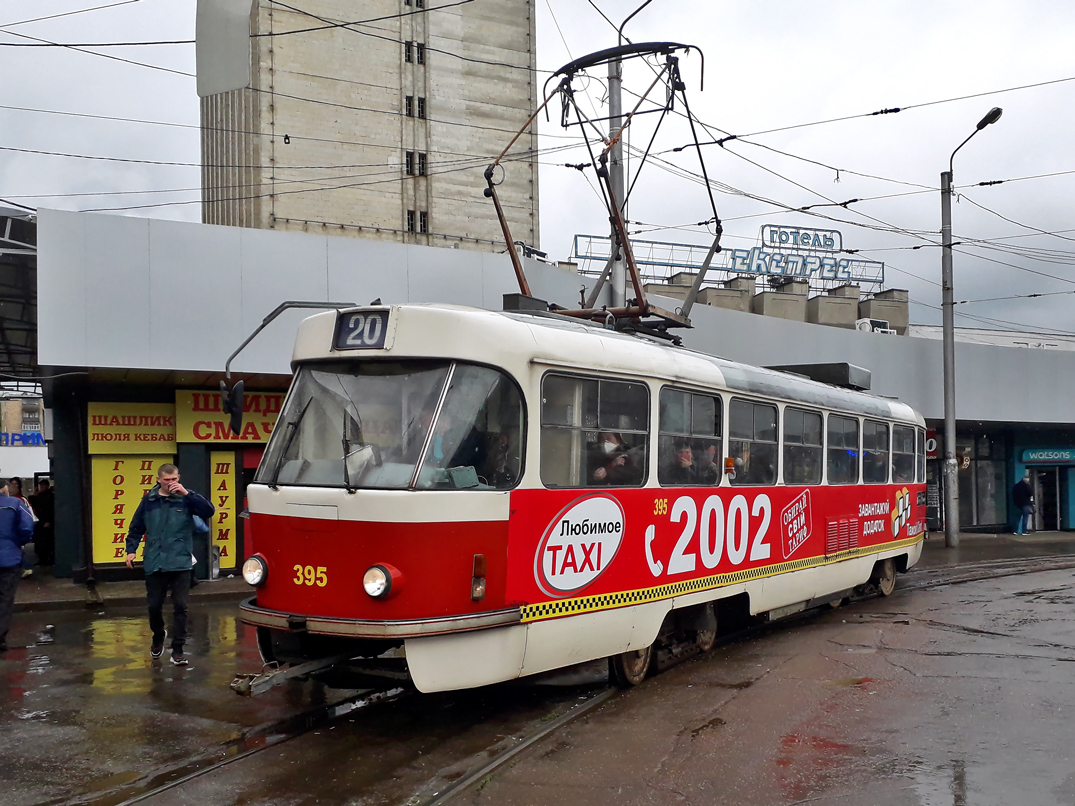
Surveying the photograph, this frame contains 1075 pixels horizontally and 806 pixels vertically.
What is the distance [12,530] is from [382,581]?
5.52 m

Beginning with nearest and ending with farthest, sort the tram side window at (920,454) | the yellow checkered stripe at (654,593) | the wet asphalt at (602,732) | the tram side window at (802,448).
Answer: the wet asphalt at (602,732)
the yellow checkered stripe at (654,593)
the tram side window at (802,448)
the tram side window at (920,454)

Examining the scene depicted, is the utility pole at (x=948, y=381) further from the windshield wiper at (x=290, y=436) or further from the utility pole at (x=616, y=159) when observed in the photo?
the windshield wiper at (x=290, y=436)

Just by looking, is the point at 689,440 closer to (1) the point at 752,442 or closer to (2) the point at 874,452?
(1) the point at 752,442

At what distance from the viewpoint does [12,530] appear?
10.0 metres

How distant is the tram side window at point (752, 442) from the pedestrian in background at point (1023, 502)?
68.3 ft

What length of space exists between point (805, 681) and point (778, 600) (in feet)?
6.14

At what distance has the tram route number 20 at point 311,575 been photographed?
21.9 feet

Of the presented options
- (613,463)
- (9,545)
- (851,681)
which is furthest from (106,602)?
(851,681)

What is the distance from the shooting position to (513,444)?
6.98m

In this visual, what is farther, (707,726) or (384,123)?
(384,123)

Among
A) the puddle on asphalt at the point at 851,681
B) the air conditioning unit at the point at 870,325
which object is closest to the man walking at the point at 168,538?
the puddle on asphalt at the point at 851,681

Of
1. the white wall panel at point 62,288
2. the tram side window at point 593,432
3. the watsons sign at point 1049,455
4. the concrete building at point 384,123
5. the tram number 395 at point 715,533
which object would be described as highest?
the concrete building at point 384,123

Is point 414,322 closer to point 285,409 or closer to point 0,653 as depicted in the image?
point 285,409

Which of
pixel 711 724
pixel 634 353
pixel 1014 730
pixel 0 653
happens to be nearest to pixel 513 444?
pixel 634 353
